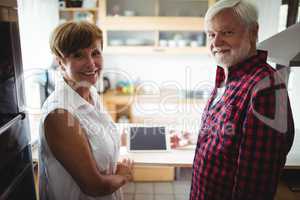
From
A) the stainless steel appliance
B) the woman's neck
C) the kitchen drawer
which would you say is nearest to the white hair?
the woman's neck

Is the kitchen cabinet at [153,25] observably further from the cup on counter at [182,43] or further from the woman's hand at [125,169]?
the woman's hand at [125,169]

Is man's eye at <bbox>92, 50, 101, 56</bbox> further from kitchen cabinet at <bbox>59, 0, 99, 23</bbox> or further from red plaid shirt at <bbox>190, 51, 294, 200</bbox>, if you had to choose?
kitchen cabinet at <bbox>59, 0, 99, 23</bbox>

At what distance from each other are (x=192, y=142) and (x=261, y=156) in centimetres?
79

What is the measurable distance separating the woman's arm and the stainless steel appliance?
15cm

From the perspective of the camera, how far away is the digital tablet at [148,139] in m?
1.51

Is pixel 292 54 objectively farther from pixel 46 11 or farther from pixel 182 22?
pixel 46 11

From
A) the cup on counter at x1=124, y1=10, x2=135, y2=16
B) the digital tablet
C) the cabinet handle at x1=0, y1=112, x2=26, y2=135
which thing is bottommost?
the digital tablet

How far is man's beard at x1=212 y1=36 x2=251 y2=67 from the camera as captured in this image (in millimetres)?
977

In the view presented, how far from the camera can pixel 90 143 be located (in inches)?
38.6

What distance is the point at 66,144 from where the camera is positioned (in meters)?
0.91

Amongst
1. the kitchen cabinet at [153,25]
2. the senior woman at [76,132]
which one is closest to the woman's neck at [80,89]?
the senior woman at [76,132]

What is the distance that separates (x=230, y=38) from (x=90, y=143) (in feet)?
2.14

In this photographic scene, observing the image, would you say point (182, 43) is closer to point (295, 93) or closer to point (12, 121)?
point (295, 93)

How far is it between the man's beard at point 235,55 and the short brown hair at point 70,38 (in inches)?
20.0
